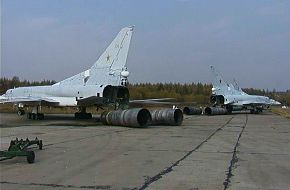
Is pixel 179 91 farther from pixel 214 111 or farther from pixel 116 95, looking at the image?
pixel 116 95

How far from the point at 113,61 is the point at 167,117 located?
5.45 m

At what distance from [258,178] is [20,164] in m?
5.32

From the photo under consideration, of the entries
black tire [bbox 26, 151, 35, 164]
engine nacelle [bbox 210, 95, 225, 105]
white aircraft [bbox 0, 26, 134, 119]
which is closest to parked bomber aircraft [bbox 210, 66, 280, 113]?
engine nacelle [bbox 210, 95, 225, 105]

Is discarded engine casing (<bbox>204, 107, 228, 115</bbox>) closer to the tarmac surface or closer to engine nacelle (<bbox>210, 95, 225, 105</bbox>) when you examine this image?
engine nacelle (<bbox>210, 95, 225, 105</bbox>)

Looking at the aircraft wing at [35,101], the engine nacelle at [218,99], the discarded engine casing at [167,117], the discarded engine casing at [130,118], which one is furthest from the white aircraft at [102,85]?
the engine nacelle at [218,99]

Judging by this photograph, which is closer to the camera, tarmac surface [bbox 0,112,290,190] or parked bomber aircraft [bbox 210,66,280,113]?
tarmac surface [bbox 0,112,290,190]

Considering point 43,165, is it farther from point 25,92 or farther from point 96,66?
point 25,92

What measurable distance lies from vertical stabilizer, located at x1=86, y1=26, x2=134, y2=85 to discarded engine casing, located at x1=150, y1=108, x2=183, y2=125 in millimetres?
3456

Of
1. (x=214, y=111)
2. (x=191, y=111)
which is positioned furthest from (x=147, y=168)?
(x=214, y=111)

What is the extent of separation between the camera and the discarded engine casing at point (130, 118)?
2414cm

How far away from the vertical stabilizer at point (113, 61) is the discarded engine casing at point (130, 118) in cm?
312

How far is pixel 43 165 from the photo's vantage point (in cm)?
953

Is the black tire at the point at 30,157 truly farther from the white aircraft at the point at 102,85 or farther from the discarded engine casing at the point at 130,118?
the white aircraft at the point at 102,85

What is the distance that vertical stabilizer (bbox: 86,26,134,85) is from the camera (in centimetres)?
2845
